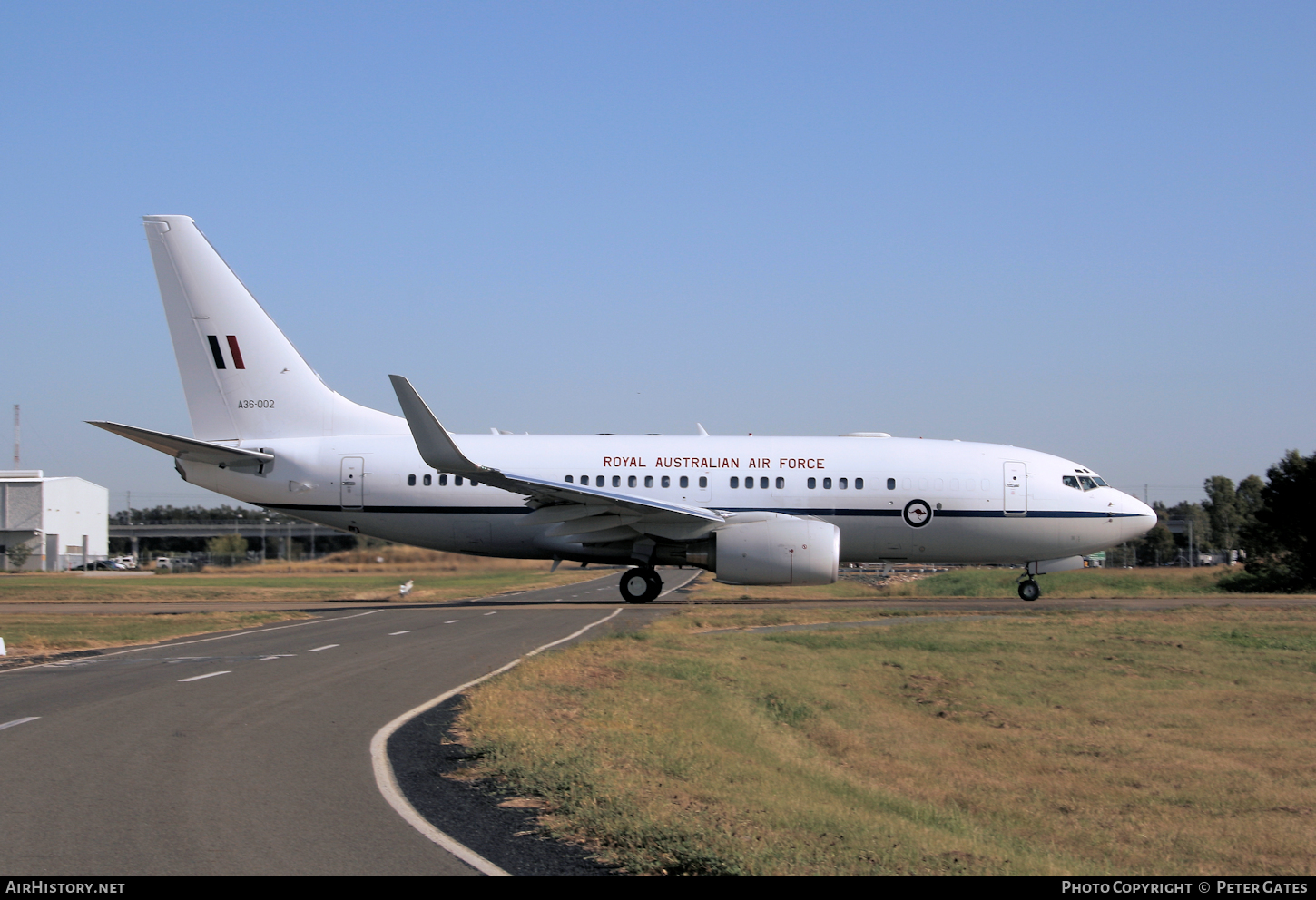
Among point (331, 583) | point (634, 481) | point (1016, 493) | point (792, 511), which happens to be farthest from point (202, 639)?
point (331, 583)

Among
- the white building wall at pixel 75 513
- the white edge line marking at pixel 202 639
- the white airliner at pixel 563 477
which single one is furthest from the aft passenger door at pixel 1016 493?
the white building wall at pixel 75 513

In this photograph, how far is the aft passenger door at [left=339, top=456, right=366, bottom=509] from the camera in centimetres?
2797

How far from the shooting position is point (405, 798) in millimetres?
7980

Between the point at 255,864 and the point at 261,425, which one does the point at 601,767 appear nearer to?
the point at 255,864

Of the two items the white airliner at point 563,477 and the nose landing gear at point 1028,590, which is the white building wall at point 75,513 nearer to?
the white airliner at point 563,477

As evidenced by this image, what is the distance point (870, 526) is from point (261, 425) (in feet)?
52.5

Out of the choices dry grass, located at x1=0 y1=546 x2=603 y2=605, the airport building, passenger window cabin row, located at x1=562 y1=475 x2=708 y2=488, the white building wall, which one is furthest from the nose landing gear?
the white building wall

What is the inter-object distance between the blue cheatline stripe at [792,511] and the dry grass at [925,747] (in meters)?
5.63

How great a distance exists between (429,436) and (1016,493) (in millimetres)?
14926

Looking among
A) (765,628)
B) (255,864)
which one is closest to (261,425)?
(765,628)

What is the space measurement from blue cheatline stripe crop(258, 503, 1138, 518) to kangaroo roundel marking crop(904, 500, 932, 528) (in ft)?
0.62

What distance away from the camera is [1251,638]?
20953 mm

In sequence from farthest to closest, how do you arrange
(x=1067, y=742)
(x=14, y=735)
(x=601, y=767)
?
(x=1067, y=742) < (x=14, y=735) < (x=601, y=767)
